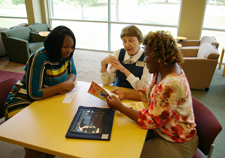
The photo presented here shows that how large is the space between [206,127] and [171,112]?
0.35m

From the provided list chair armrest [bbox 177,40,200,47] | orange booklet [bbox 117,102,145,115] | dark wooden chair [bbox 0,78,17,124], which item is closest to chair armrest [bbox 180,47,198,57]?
chair armrest [bbox 177,40,200,47]

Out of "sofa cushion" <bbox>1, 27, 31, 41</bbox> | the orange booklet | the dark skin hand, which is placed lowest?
the orange booklet

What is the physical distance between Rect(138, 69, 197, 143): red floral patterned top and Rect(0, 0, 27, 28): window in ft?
24.7

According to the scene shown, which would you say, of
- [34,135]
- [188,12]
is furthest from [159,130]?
[188,12]

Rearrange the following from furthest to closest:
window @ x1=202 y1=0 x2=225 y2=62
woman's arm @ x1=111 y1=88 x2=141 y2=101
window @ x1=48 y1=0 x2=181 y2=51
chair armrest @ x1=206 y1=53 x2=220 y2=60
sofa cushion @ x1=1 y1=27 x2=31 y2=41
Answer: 1. window @ x1=48 y1=0 x2=181 y2=51
2. window @ x1=202 y1=0 x2=225 y2=62
3. sofa cushion @ x1=1 y1=27 x2=31 y2=41
4. chair armrest @ x1=206 y1=53 x2=220 y2=60
5. woman's arm @ x1=111 y1=88 x2=141 y2=101

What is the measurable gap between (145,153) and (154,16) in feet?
18.2

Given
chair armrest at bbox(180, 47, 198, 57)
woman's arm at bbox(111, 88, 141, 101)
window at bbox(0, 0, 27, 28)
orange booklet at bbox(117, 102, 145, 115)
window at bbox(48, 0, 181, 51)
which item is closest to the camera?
orange booklet at bbox(117, 102, 145, 115)

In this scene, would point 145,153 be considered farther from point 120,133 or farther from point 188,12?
point 188,12

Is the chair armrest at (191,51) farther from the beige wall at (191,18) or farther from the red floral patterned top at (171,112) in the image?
the red floral patterned top at (171,112)

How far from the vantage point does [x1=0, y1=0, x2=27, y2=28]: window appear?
7.23m

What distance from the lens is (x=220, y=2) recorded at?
5332 mm

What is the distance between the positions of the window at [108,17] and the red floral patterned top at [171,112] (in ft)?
16.7

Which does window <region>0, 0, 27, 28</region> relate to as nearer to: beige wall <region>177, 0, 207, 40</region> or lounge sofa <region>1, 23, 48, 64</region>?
lounge sofa <region>1, 23, 48, 64</region>

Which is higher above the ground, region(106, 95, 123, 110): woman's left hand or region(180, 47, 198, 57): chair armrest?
region(106, 95, 123, 110): woman's left hand
